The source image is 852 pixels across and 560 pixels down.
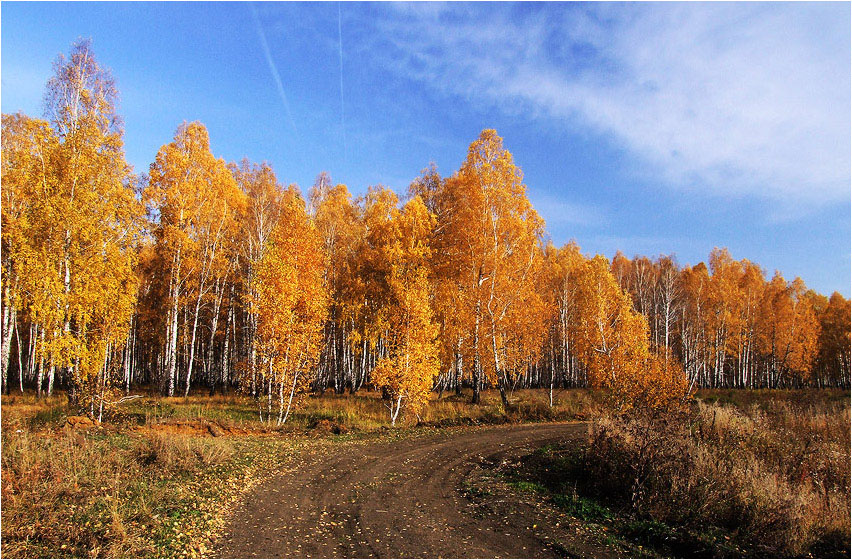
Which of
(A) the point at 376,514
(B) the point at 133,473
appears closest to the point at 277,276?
(B) the point at 133,473

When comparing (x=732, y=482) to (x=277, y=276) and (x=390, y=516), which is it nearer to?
(x=390, y=516)

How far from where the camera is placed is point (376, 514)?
345 inches

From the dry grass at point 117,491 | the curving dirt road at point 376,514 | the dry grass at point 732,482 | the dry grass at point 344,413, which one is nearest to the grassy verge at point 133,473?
the dry grass at point 117,491

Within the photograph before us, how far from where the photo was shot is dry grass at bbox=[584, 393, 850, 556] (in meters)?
8.15

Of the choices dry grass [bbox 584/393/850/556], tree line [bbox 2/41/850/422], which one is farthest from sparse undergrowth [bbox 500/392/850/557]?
tree line [bbox 2/41/850/422]

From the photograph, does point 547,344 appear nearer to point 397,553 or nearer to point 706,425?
point 706,425

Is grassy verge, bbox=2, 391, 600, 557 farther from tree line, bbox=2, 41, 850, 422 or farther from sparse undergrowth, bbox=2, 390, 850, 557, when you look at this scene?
tree line, bbox=2, 41, 850, 422

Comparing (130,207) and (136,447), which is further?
(130,207)

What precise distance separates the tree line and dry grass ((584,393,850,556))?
15.8 ft

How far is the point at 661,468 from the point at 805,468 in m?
4.92

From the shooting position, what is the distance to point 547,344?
145ft

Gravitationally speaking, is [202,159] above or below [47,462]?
above

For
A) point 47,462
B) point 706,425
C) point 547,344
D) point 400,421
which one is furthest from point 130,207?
point 547,344

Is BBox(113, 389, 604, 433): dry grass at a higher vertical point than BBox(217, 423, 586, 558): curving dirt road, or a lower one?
lower
